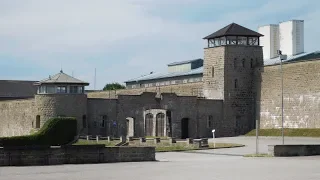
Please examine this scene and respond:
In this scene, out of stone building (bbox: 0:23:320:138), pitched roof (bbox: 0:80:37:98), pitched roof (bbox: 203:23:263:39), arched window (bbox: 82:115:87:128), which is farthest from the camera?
pitched roof (bbox: 0:80:37:98)

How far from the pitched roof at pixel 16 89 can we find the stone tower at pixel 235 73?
41073 mm

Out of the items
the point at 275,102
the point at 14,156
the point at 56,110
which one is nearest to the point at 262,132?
the point at 275,102

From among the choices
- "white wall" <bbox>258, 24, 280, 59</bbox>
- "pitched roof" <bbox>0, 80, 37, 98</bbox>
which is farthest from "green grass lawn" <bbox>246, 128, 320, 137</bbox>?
"pitched roof" <bbox>0, 80, 37, 98</bbox>

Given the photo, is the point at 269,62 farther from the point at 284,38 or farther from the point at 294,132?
the point at 294,132

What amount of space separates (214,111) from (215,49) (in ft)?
19.8

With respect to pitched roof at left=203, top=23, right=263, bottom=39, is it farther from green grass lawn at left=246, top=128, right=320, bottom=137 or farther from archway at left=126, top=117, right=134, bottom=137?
archway at left=126, top=117, right=134, bottom=137

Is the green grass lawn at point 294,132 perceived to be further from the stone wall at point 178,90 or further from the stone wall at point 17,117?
the stone wall at point 17,117

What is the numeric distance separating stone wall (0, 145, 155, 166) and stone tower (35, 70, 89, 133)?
2735cm

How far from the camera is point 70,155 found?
2933 centimetres

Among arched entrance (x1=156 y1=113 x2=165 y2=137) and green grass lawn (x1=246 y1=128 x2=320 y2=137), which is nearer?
green grass lawn (x1=246 y1=128 x2=320 y2=137)

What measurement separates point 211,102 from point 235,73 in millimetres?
3623

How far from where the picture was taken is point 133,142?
49344 mm

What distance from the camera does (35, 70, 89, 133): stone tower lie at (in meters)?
57.7

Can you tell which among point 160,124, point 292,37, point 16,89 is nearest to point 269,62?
point 292,37
